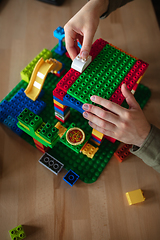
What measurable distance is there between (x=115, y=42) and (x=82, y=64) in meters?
0.53

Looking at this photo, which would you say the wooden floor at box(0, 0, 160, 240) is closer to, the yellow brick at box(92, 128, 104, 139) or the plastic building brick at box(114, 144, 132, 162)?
the plastic building brick at box(114, 144, 132, 162)

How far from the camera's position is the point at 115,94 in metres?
0.83

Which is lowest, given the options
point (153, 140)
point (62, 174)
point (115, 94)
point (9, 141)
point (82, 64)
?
point (62, 174)

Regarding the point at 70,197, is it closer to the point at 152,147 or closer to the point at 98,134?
the point at 98,134

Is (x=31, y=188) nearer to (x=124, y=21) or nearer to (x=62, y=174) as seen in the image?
(x=62, y=174)

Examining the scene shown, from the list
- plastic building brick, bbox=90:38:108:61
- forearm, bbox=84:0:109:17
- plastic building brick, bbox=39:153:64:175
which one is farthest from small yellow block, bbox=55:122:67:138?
forearm, bbox=84:0:109:17

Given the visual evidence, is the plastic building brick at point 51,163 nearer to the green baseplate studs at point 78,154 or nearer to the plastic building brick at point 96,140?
the green baseplate studs at point 78,154

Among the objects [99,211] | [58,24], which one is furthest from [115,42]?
[99,211]

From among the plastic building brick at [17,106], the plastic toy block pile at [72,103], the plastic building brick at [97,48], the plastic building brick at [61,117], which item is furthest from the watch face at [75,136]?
the plastic building brick at [97,48]

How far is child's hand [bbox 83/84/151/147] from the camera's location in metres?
0.67

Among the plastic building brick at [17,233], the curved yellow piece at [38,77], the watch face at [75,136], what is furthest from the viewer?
the curved yellow piece at [38,77]

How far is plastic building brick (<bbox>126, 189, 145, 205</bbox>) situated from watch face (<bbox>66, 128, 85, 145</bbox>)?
Answer: 0.31 m

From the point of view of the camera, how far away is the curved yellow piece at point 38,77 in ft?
3.26

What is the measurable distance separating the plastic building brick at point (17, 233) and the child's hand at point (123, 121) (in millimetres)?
509
